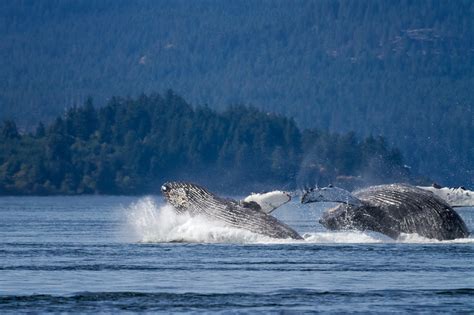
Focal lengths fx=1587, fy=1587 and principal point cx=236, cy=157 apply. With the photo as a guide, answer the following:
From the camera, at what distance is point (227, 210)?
50.7 meters

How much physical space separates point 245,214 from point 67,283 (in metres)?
10.9

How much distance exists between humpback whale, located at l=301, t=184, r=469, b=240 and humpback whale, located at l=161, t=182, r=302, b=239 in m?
2.10

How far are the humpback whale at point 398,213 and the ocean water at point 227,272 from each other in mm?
457

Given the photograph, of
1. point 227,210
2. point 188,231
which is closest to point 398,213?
point 227,210

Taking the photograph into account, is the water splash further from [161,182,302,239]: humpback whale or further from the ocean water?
[161,182,302,239]: humpback whale

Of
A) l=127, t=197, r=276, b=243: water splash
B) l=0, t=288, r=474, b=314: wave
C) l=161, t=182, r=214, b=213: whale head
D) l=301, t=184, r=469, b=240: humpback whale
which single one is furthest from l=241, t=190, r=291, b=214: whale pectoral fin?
l=0, t=288, r=474, b=314: wave

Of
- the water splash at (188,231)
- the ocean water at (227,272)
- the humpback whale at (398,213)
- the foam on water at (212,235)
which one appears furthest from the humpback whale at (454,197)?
the water splash at (188,231)

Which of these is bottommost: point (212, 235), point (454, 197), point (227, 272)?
point (227, 272)

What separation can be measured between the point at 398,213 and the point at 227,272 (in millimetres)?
8961

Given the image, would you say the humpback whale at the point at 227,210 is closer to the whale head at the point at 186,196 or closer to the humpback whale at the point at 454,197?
the whale head at the point at 186,196

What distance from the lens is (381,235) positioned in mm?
53531

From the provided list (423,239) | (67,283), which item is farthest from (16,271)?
(423,239)

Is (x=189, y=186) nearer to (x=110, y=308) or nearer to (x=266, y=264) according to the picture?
(x=266, y=264)

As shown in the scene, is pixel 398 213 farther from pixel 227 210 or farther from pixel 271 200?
pixel 227 210
